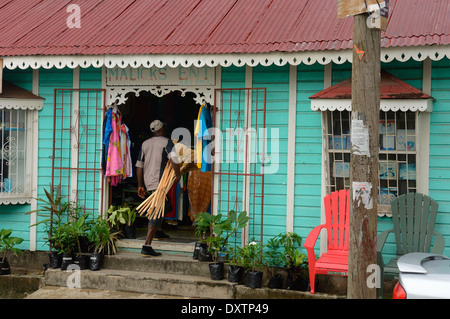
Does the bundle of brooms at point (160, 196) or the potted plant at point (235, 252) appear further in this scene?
the bundle of brooms at point (160, 196)

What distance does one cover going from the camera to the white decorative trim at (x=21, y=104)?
352 inches

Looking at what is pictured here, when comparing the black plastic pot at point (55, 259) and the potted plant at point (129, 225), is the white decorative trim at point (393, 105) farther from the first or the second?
the black plastic pot at point (55, 259)

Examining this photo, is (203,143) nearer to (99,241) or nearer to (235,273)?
(235,273)

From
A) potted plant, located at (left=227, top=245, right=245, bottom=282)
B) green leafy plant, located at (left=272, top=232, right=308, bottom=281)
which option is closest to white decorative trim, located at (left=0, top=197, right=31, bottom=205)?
potted plant, located at (left=227, top=245, right=245, bottom=282)

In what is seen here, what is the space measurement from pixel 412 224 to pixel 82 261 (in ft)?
14.5

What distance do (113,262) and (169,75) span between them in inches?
109

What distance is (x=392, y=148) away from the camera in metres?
7.71

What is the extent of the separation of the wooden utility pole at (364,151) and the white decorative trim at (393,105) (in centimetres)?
254

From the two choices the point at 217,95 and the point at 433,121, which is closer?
the point at 433,121

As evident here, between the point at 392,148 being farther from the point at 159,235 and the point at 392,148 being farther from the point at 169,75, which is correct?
the point at 159,235

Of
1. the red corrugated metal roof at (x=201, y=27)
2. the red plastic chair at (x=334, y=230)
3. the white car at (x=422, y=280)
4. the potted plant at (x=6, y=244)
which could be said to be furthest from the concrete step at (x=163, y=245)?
the white car at (x=422, y=280)

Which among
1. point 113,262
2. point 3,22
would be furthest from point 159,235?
point 3,22

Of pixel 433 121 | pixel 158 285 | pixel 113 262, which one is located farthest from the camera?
pixel 113 262
